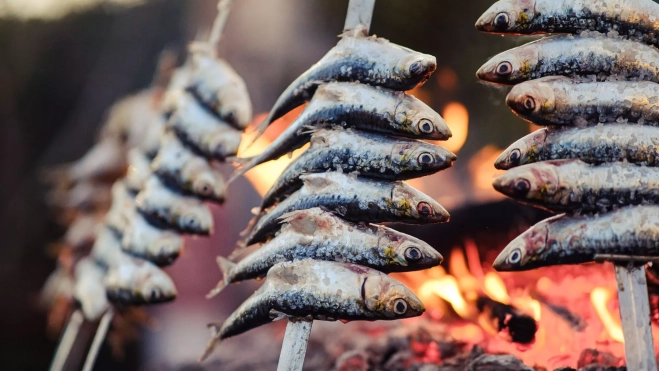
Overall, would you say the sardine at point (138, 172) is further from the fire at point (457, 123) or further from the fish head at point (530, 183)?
the fish head at point (530, 183)

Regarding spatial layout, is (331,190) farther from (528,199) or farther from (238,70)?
(238,70)

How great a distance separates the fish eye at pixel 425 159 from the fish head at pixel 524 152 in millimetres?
250

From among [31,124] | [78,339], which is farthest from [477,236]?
[31,124]

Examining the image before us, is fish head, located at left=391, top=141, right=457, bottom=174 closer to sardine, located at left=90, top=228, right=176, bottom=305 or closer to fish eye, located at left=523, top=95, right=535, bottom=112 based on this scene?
fish eye, located at left=523, top=95, right=535, bottom=112

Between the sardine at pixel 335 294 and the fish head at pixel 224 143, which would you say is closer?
the sardine at pixel 335 294

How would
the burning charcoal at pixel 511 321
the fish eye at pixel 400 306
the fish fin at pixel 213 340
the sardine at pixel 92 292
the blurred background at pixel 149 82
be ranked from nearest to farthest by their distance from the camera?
1. the fish eye at pixel 400 306
2. the fish fin at pixel 213 340
3. the burning charcoal at pixel 511 321
4. the blurred background at pixel 149 82
5. the sardine at pixel 92 292

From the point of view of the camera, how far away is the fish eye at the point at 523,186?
1.84 m

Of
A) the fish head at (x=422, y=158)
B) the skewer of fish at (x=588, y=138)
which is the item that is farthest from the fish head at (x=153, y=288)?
the skewer of fish at (x=588, y=138)

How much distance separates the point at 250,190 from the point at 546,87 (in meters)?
2.84

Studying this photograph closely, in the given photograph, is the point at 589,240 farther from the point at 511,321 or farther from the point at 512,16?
the point at 511,321

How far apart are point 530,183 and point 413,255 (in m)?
0.48

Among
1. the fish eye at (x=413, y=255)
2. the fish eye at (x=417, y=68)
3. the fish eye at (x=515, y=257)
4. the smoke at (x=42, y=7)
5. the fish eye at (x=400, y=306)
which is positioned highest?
the smoke at (x=42, y=7)

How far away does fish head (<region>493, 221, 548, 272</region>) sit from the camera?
1.88 metres

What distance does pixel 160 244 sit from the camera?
3166 millimetres
